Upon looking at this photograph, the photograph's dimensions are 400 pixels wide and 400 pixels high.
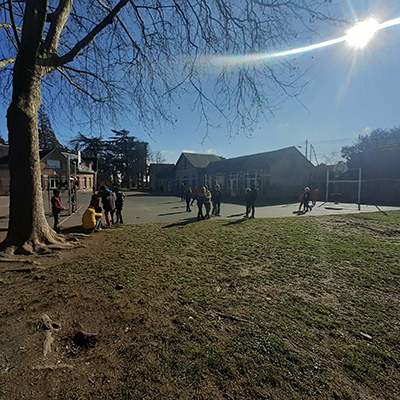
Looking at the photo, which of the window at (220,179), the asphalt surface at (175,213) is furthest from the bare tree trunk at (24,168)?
the window at (220,179)

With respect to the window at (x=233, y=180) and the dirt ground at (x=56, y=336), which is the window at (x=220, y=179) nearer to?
the window at (x=233, y=180)

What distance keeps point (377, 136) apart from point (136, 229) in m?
40.1

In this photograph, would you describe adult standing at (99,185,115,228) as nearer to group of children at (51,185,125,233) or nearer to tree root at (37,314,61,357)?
group of children at (51,185,125,233)

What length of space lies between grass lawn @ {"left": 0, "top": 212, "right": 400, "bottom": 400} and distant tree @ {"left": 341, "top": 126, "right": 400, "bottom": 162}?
1327 inches

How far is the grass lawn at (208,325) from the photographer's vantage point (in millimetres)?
1955

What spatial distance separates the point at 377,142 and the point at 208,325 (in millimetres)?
41718

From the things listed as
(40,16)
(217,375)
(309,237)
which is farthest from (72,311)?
(309,237)

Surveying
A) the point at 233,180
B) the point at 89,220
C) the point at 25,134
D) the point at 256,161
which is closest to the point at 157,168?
the point at 233,180

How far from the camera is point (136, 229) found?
895 centimetres

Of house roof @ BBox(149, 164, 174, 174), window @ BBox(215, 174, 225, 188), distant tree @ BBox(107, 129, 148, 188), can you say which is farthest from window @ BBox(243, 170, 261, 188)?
distant tree @ BBox(107, 129, 148, 188)

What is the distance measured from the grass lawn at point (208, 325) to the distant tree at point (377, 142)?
33706 mm

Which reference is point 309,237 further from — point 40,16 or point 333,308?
point 40,16

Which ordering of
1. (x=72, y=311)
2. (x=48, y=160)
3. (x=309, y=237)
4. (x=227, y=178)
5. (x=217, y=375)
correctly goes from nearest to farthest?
(x=217, y=375)
(x=72, y=311)
(x=309, y=237)
(x=227, y=178)
(x=48, y=160)

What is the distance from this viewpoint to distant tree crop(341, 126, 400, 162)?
3167cm
